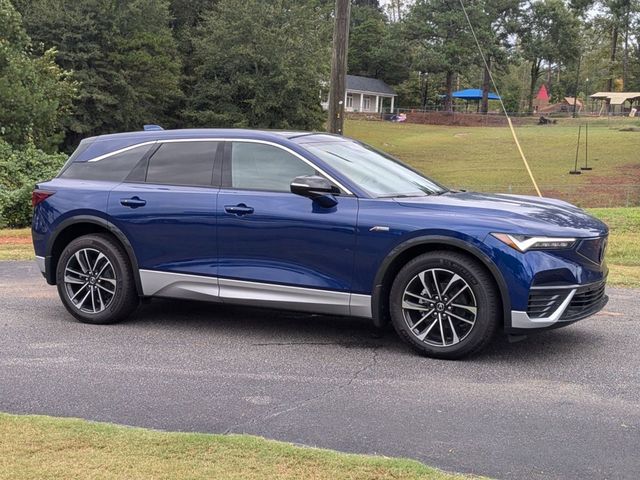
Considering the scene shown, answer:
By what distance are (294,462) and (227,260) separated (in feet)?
9.33

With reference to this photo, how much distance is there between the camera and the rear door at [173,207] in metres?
6.34

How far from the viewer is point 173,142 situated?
6.78 metres

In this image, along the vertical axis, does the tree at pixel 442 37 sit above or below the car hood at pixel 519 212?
above

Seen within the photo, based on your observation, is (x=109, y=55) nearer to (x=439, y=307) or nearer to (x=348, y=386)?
(x=439, y=307)

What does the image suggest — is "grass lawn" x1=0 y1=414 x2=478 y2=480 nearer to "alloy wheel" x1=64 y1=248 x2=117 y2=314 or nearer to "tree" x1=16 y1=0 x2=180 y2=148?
"alloy wheel" x1=64 y1=248 x2=117 y2=314

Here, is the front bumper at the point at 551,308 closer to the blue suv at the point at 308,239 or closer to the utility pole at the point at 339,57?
the blue suv at the point at 308,239

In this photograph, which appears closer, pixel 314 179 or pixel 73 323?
pixel 314 179

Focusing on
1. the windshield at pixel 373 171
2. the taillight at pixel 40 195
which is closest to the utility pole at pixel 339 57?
the windshield at pixel 373 171

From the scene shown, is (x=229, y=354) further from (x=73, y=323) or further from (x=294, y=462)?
(x=294, y=462)

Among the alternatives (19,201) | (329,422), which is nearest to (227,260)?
(329,422)

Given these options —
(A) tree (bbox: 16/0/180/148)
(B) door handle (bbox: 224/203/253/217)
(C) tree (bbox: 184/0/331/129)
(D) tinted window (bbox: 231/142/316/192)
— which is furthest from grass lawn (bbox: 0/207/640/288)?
(C) tree (bbox: 184/0/331/129)

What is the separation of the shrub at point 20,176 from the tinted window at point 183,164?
431 inches

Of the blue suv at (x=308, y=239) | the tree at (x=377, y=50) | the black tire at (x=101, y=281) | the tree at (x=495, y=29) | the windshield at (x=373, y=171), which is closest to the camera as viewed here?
the blue suv at (x=308, y=239)

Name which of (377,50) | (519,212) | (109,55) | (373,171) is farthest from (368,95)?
(519,212)
